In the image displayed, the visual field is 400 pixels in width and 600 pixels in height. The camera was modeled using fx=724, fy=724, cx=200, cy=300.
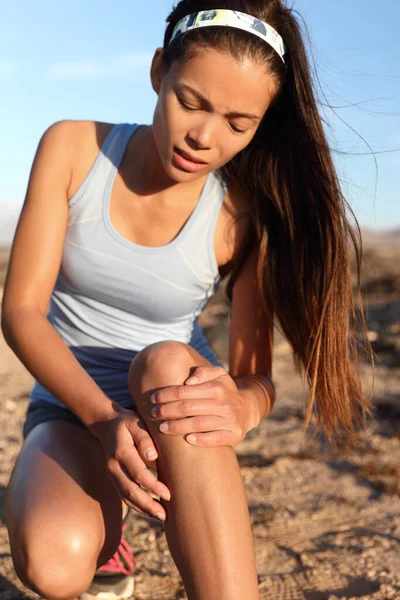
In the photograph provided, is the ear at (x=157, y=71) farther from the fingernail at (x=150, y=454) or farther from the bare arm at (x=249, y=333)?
the fingernail at (x=150, y=454)

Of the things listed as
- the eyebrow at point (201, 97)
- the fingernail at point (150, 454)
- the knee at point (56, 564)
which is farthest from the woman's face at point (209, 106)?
the knee at point (56, 564)

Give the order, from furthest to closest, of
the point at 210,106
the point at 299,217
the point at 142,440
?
the point at 299,217
the point at 210,106
the point at 142,440

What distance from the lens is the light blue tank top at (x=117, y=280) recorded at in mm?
2381

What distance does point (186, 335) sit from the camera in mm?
2588

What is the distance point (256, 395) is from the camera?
2150 millimetres

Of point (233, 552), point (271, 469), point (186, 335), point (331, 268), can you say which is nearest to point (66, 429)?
point (186, 335)

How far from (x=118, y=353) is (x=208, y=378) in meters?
0.65

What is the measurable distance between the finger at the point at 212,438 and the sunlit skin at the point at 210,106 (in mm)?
826

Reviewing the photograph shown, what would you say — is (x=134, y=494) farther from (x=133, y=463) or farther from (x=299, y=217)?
(x=299, y=217)

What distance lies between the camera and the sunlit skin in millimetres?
2037

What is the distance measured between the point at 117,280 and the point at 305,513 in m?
1.35

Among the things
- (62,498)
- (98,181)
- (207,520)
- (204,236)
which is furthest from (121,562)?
(98,181)

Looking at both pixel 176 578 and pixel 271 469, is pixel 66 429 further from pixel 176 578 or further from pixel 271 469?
pixel 271 469

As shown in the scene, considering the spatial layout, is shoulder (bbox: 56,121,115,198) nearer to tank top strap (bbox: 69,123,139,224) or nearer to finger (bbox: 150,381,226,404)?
tank top strap (bbox: 69,123,139,224)
